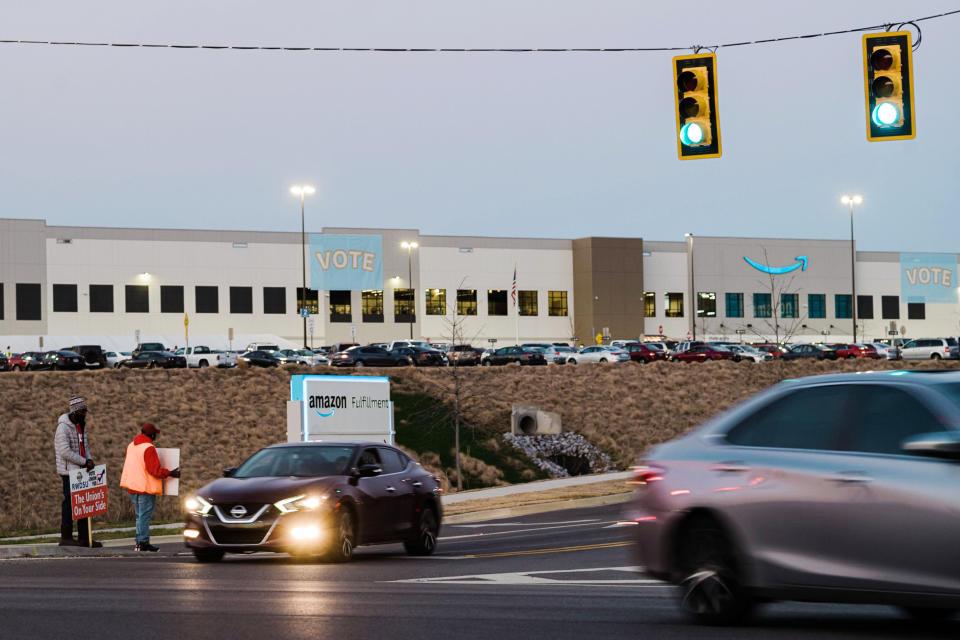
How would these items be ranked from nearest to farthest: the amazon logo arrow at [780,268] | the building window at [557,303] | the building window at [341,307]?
1. the building window at [341,307]
2. the building window at [557,303]
3. the amazon logo arrow at [780,268]

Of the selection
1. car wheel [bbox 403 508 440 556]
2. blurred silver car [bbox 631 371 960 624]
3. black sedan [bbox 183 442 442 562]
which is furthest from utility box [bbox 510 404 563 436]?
blurred silver car [bbox 631 371 960 624]

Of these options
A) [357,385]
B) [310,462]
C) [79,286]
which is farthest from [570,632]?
[79,286]

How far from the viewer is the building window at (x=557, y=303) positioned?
4193 inches

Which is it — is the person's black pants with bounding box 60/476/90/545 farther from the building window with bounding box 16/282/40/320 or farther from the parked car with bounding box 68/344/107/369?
the building window with bounding box 16/282/40/320

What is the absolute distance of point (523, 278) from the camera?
346ft

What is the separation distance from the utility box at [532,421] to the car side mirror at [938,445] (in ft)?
130

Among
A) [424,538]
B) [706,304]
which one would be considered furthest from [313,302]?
[424,538]

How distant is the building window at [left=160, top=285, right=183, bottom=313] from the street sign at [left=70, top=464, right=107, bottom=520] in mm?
78230

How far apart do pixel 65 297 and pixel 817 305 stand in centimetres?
6230

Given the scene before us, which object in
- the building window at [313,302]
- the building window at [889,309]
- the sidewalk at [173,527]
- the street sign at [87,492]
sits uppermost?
the building window at [313,302]

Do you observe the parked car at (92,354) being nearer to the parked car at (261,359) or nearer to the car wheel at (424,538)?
the parked car at (261,359)

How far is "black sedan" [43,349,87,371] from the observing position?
217ft

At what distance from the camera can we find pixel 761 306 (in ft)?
372

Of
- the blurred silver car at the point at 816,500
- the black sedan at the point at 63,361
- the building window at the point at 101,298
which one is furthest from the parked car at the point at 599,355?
the blurred silver car at the point at 816,500
